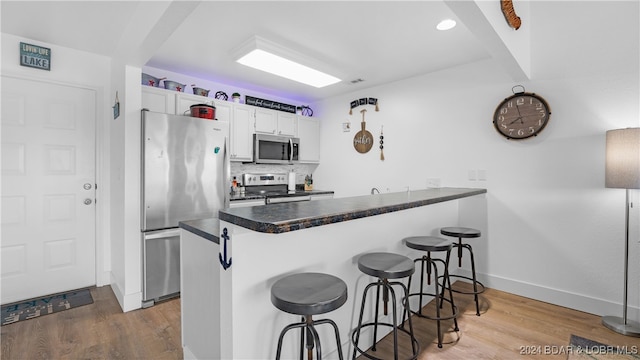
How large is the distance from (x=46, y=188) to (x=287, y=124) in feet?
9.34

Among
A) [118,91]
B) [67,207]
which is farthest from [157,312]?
[118,91]

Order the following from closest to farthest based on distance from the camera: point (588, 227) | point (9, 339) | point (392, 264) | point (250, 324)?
point (250, 324)
point (392, 264)
point (9, 339)
point (588, 227)

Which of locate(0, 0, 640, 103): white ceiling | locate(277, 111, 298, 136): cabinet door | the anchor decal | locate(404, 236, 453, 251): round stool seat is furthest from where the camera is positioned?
locate(277, 111, 298, 136): cabinet door

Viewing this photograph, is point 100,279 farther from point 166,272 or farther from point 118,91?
point 118,91

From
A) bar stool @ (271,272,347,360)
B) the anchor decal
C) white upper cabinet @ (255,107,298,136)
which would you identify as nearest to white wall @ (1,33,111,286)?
white upper cabinet @ (255,107,298,136)

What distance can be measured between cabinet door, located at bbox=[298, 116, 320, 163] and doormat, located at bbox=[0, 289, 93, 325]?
121 inches

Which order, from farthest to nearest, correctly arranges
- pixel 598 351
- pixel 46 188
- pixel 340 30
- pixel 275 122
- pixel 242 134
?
pixel 275 122, pixel 242 134, pixel 46 188, pixel 340 30, pixel 598 351

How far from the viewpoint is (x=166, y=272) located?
108 inches

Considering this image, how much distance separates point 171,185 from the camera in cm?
276

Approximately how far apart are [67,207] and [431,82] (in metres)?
4.22

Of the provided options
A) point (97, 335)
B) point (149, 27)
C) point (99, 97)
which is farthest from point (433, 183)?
point (99, 97)

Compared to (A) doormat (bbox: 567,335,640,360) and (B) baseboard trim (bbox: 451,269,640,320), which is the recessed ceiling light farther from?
(A) doormat (bbox: 567,335,640,360)

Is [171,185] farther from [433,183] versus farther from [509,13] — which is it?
[509,13]

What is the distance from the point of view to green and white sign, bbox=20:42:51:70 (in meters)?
2.69
